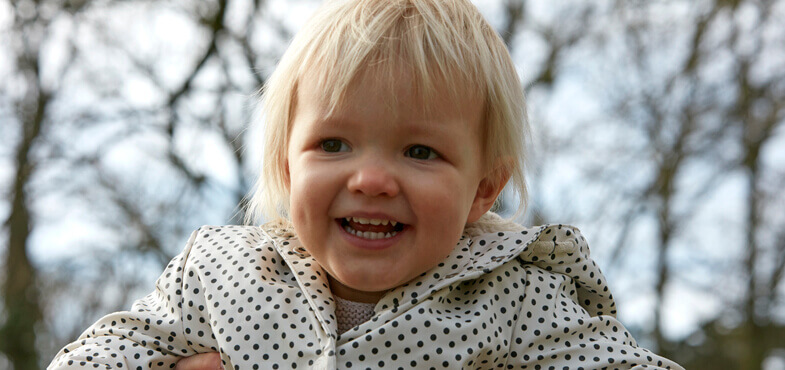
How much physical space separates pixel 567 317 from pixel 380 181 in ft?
1.75

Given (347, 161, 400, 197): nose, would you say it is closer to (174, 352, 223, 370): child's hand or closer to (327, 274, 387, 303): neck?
(327, 274, 387, 303): neck

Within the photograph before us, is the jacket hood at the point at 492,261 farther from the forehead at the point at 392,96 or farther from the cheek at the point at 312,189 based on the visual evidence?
the forehead at the point at 392,96

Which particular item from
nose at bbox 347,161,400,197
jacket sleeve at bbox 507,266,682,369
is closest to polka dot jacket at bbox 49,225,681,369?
jacket sleeve at bbox 507,266,682,369

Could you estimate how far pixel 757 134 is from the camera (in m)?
11.6

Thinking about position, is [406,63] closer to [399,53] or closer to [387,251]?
[399,53]

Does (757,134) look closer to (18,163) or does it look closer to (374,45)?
(18,163)

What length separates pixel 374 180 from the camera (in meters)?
1.61

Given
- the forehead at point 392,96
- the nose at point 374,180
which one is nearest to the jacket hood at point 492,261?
the nose at point 374,180

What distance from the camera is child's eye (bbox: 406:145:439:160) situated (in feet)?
5.51

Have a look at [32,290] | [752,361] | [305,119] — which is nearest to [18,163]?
[32,290]

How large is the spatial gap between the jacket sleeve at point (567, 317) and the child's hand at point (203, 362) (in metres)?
0.67

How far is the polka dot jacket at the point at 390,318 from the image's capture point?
1.67 m

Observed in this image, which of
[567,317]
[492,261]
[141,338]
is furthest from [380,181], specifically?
[141,338]

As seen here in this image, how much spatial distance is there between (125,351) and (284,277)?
1.27 feet
